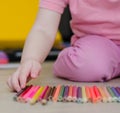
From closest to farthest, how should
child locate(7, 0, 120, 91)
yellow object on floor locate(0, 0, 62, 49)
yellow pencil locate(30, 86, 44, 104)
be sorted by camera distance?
yellow pencil locate(30, 86, 44, 104) → child locate(7, 0, 120, 91) → yellow object on floor locate(0, 0, 62, 49)

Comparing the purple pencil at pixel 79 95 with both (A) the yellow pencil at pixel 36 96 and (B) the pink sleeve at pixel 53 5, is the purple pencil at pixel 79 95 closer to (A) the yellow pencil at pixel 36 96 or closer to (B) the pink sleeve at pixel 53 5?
(A) the yellow pencil at pixel 36 96

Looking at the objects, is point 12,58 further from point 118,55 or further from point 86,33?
point 118,55

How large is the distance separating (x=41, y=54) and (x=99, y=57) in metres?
0.17

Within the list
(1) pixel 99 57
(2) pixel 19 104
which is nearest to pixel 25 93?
(2) pixel 19 104

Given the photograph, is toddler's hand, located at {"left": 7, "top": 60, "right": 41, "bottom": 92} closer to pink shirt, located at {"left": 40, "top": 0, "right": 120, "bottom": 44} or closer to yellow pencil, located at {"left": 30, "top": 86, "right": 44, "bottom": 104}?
yellow pencil, located at {"left": 30, "top": 86, "right": 44, "bottom": 104}

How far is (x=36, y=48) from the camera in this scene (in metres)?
0.90

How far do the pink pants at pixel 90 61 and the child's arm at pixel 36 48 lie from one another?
8 cm

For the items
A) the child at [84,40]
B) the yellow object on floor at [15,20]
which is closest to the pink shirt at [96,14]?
the child at [84,40]

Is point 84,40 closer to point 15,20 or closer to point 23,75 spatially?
point 23,75

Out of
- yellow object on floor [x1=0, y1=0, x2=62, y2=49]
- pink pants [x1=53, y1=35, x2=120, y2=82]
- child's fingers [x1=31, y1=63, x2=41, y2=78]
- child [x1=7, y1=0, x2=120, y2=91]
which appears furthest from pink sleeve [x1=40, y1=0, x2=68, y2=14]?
yellow object on floor [x1=0, y1=0, x2=62, y2=49]

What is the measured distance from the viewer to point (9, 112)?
2.06 feet

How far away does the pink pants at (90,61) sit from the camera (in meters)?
0.93

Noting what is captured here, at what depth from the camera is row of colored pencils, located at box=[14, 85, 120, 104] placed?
687 mm

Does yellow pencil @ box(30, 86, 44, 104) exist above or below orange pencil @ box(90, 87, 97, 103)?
below
